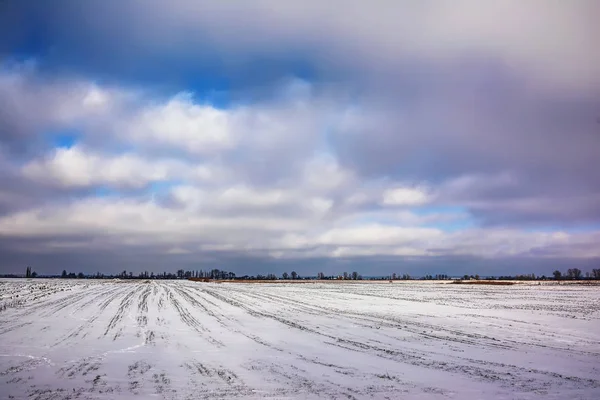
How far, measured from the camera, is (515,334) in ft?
52.5

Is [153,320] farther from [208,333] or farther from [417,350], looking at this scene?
[417,350]

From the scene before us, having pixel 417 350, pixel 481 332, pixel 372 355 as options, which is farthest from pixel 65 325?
pixel 481 332

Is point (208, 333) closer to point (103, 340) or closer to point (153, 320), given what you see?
point (103, 340)

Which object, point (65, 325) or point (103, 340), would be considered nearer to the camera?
point (103, 340)

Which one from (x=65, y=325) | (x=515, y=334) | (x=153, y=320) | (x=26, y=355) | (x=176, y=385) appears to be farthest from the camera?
(x=153, y=320)

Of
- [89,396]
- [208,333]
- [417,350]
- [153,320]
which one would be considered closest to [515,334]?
[417,350]

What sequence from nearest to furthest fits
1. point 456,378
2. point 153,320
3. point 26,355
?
point 456,378 → point 26,355 → point 153,320

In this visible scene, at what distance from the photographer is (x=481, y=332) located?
1653cm

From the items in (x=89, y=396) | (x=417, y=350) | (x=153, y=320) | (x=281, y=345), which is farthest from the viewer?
(x=153, y=320)

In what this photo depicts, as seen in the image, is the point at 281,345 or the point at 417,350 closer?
the point at 417,350

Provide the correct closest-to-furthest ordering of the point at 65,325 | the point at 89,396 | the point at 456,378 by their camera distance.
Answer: the point at 89,396
the point at 456,378
the point at 65,325

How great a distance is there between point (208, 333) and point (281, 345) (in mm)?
4104

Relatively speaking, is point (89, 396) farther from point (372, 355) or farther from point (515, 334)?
point (515, 334)

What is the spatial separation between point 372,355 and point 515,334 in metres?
8.03
